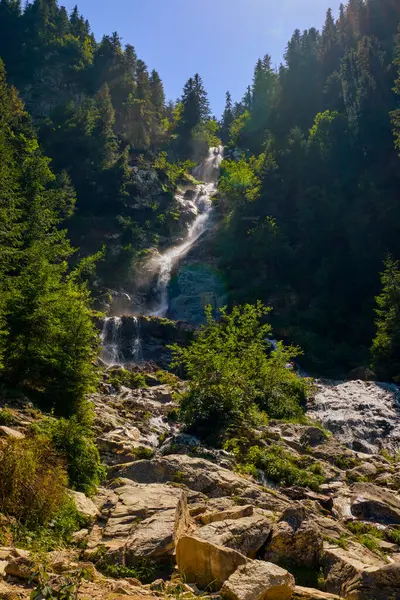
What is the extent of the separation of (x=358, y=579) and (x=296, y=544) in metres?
1.28

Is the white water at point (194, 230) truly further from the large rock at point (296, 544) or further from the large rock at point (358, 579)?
the large rock at point (358, 579)

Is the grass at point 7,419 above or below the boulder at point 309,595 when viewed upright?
above

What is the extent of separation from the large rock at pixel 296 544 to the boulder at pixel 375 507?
3.67 metres

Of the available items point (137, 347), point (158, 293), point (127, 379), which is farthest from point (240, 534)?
point (158, 293)

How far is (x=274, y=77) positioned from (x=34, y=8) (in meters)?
45.9

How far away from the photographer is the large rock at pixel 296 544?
6663mm

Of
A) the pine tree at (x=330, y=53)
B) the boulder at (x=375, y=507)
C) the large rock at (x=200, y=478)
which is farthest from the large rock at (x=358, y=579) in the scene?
the pine tree at (x=330, y=53)

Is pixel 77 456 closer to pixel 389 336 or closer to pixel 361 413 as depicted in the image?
pixel 361 413

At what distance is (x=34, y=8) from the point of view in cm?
8325

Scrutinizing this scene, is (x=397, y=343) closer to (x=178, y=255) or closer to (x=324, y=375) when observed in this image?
(x=324, y=375)

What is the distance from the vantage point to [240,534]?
6.59 m

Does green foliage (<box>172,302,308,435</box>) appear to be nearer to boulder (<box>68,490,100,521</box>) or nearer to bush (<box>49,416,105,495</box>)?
bush (<box>49,416,105,495</box>)

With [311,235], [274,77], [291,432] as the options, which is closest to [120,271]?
[311,235]

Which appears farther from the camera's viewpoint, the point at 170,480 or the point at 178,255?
the point at 178,255
